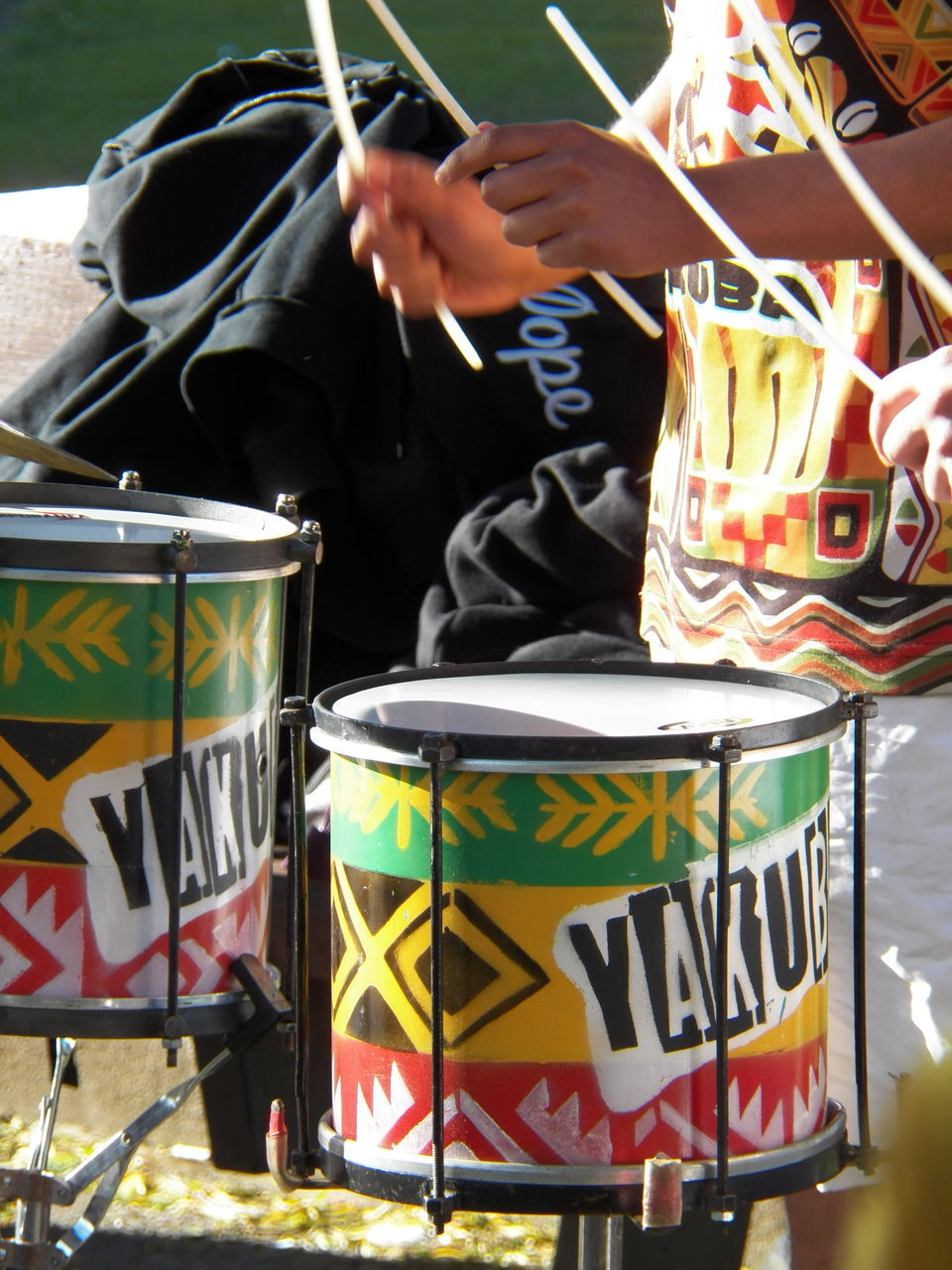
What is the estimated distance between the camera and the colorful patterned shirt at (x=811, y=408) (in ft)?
3.53

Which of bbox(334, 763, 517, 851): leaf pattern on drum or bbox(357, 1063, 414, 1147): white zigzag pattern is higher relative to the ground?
bbox(334, 763, 517, 851): leaf pattern on drum

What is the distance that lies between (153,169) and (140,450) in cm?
46

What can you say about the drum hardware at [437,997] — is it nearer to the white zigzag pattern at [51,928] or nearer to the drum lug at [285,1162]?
the drum lug at [285,1162]

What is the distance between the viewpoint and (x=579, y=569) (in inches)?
77.9

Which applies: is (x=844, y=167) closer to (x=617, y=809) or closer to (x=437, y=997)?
(x=617, y=809)

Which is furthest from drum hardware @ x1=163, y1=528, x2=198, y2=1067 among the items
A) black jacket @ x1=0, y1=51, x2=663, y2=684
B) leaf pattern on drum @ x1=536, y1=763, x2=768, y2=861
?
black jacket @ x1=0, y1=51, x2=663, y2=684

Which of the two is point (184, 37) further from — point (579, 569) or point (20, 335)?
point (579, 569)

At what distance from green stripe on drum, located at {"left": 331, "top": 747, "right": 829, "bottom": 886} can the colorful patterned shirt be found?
0.77 ft

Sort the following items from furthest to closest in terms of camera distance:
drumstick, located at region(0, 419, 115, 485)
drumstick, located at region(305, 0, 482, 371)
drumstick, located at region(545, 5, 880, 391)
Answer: drumstick, located at region(0, 419, 115, 485)
drumstick, located at region(305, 0, 482, 371)
drumstick, located at region(545, 5, 880, 391)

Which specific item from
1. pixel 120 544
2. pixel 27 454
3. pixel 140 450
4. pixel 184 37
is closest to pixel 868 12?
pixel 120 544

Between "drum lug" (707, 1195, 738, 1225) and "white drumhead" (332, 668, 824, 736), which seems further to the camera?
"white drumhead" (332, 668, 824, 736)

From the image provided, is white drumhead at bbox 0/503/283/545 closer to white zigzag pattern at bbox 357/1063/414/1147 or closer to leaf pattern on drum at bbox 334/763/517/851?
leaf pattern on drum at bbox 334/763/517/851

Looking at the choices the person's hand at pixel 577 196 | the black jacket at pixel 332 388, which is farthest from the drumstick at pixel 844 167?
the black jacket at pixel 332 388

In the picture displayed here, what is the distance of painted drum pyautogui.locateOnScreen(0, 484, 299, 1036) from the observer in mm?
1123
